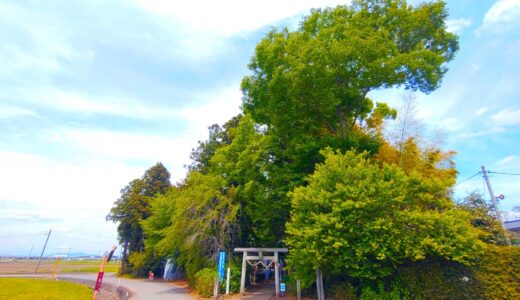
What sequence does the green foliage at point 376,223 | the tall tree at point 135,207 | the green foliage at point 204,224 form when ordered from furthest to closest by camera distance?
the tall tree at point 135,207
the green foliage at point 204,224
the green foliage at point 376,223

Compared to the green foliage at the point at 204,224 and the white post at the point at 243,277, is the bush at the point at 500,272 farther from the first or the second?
the green foliage at the point at 204,224

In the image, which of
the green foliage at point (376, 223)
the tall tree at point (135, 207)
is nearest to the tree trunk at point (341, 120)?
the green foliage at point (376, 223)

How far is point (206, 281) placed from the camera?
15.0 meters

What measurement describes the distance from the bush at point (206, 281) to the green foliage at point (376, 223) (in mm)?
6636

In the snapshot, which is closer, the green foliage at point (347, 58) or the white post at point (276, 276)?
the green foliage at point (347, 58)

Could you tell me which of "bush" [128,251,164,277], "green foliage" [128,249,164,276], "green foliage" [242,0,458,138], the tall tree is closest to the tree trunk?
"green foliage" [242,0,458,138]

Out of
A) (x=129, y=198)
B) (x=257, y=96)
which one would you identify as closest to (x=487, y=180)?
(x=257, y=96)

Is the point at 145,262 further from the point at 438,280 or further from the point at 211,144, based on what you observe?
the point at 438,280

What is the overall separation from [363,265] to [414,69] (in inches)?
338

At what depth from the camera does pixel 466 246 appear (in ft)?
29.5

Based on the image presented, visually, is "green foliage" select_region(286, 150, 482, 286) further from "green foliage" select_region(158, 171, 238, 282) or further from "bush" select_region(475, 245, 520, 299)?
"green foliage" select_region(158, 171, 238, 282)

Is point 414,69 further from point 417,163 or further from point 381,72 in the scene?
point 417,163

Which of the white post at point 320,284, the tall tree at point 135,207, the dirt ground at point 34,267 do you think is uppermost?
the tall tree at point 135,207

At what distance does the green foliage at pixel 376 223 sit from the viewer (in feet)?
29.5
